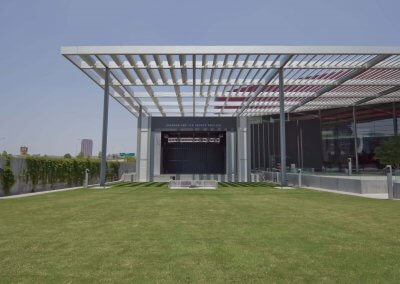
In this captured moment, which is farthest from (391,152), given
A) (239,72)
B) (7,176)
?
(7,176)

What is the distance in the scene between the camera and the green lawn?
3.21m

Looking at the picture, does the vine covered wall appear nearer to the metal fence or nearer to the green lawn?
the metal fence

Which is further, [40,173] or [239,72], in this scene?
[239,72]

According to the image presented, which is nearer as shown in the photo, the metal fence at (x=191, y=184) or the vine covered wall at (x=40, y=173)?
the vine covered wall at (x=40, y=173)

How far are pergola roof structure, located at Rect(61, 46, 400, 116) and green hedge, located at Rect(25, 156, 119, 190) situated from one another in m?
5.29

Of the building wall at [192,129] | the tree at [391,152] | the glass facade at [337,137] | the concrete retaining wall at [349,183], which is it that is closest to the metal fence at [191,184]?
the concrete retaining wall at [349,183]

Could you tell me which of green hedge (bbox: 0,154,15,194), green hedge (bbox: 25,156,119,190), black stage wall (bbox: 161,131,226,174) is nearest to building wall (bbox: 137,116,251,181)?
black stage wall (bbox: 161,131,226,174)

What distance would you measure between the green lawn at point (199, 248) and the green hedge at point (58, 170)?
951 centimetres

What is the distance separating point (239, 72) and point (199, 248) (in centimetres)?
1469

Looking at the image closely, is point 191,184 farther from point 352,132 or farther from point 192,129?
point 352,132

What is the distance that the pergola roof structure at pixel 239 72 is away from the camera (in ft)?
48.8

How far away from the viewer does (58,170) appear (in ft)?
58.9

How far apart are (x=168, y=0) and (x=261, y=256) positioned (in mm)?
8638

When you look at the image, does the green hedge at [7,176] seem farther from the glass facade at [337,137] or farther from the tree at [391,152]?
the glass facade at [337,137]
